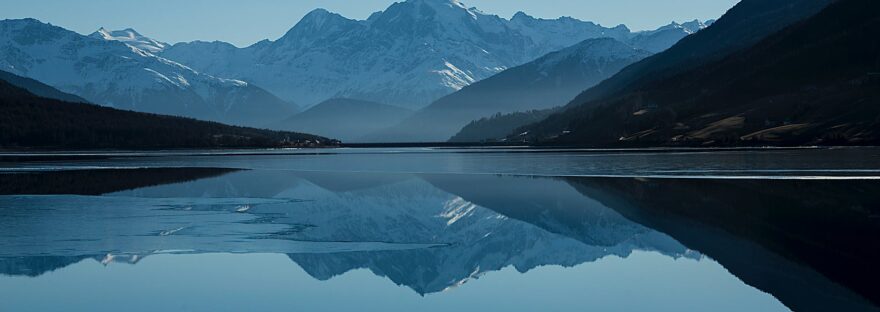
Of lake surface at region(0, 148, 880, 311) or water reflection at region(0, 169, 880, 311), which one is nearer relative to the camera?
lake surface at region(0, 148, 880, 311)

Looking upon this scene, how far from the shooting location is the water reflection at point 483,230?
3781 centimetres

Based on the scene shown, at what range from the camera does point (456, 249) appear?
4456 cm

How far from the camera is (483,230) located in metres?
51.2

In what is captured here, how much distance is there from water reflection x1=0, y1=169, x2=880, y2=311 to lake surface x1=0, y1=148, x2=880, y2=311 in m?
0.14

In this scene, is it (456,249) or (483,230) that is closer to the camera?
(456,249)

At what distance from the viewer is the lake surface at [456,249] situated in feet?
109

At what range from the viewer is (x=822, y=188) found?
6725cm

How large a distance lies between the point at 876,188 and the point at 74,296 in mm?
52844

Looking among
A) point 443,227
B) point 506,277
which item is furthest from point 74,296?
point 443,227

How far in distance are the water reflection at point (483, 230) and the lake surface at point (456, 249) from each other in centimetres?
14

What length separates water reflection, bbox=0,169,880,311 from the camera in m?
37.8

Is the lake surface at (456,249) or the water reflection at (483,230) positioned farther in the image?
the water reflection at (483,230)

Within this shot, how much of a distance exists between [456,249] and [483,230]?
678 centimetres

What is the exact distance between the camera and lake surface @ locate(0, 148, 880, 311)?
109ft
